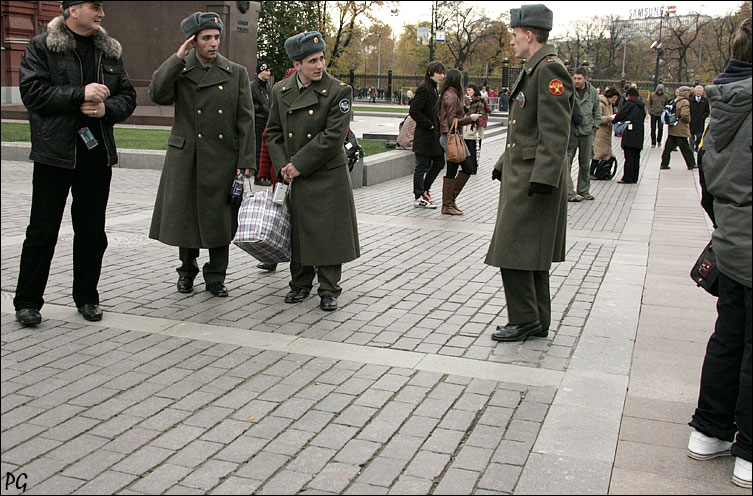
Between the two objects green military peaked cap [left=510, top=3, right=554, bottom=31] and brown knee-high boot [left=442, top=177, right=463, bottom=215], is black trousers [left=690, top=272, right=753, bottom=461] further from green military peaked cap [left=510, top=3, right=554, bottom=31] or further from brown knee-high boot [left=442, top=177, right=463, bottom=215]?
brown knee-high boot [left=442, top=177, right=463, bottom=215]

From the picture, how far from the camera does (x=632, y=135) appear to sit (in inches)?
622

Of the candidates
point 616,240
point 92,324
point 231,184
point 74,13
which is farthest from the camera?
point 616,240

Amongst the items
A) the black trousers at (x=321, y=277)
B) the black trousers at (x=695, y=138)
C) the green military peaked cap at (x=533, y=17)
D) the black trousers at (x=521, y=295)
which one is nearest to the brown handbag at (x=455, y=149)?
the black trousers at (x=321, y=277)

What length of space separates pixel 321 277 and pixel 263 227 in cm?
60

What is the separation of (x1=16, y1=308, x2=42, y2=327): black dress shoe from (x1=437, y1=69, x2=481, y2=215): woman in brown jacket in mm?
6719

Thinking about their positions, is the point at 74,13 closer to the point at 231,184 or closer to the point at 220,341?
the point at 231,184

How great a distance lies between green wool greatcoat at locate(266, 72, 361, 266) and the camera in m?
6.43

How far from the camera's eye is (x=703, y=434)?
3900 mm

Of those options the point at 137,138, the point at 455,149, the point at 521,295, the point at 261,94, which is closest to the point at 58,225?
the point at 521,295

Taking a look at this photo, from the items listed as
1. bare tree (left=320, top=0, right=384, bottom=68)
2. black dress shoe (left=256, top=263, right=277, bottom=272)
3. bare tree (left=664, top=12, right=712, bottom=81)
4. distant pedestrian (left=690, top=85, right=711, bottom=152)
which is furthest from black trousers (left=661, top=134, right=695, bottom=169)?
bare tree (left=664, top=12, right=712, bottom=81)

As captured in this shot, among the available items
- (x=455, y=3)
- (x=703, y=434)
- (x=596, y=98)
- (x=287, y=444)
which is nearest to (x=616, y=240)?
(x=596, y=98)

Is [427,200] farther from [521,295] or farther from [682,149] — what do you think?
[682,149]

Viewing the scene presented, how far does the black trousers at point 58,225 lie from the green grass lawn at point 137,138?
10603 mm

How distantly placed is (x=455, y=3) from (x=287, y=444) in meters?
64.5
